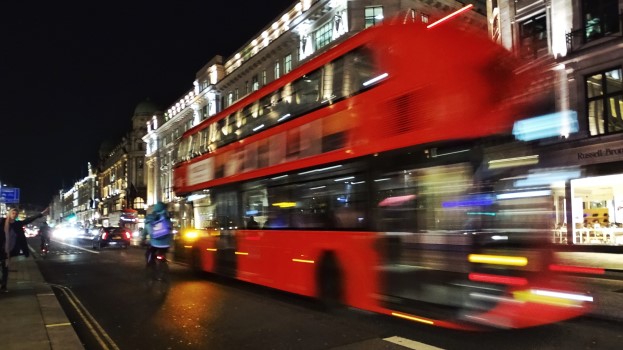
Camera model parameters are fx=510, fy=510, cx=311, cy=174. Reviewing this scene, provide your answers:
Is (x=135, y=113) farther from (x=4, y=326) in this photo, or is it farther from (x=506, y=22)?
(x=4, y=326)

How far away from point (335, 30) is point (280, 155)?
75.3 feet

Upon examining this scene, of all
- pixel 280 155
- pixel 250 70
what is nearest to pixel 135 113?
pixel 250 70

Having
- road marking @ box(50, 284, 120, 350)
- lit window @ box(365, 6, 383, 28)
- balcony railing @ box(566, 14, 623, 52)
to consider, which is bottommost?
road marking @ box(50, 284, 120, 350)

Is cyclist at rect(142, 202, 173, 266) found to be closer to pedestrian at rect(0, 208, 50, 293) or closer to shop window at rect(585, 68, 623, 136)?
pedestrian at rect(0, 208, 50, 293)

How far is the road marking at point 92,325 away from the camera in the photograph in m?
6.85

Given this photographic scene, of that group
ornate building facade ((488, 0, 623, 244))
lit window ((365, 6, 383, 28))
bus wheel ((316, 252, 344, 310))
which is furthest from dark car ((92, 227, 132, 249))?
bus wheel ((316, 252, 344, 310))

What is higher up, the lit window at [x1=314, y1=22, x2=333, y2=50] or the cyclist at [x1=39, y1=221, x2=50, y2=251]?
the lit window at [x1=314, y1=22, x2=333, y2=50]

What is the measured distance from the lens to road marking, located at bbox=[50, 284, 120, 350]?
6.85 metres

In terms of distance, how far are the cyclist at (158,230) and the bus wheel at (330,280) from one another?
483cm

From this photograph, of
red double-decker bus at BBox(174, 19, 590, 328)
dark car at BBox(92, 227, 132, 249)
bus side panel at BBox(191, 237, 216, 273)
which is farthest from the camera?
dark car at BBox(92, 227, 132, 249)

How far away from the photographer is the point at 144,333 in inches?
290

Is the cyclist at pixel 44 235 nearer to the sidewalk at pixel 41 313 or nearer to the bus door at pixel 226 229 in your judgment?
the sidewalk at pixel 41 313

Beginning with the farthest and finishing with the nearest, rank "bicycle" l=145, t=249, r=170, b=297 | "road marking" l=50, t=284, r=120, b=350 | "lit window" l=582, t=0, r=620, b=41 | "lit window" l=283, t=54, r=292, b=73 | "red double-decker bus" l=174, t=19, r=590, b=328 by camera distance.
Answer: "lit window" l=283, t=54, r=292, b=73 → "lit window" l=582, t=0, r=620, b=41 → "bicycle" l=145, t=249, r=170, b=297 → "road marking" l=50, t=284, r=120, b=350 → "red double-decker bus" l=174, t=19, r=590, b=328

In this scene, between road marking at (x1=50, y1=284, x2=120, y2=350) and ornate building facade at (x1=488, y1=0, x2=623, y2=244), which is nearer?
→ road marking at (x1=50, y1=284, x2=120, y2=350)
